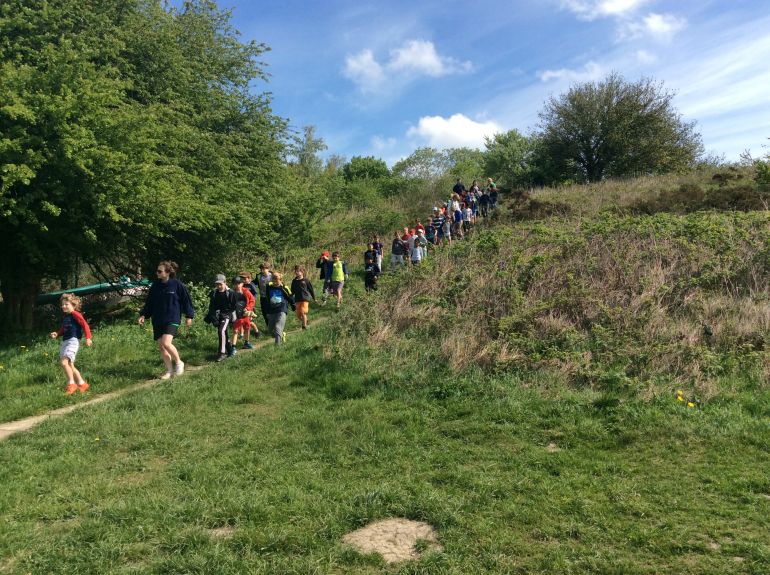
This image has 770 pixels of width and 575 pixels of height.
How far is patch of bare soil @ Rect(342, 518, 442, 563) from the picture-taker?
3.57m

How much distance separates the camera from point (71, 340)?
8.13m

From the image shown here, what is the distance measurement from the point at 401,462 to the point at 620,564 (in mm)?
2112

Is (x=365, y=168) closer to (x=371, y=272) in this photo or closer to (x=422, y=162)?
(x=422, y=162)

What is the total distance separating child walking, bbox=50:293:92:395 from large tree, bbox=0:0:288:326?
2488 millimetres

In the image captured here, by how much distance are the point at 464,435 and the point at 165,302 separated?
5339 mm

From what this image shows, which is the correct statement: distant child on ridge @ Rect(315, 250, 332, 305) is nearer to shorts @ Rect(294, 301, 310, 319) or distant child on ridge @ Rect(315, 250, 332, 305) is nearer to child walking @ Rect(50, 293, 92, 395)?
shorts @ Rect(294, 301, 310, 319)

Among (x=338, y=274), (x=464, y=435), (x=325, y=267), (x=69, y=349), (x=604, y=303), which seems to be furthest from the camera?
(x=325, y=267)

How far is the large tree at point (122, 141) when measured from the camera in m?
10.1

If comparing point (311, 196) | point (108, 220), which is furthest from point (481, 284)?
point (311, 196)

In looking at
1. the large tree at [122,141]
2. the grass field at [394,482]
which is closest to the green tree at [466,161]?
the large tree at [122,141]

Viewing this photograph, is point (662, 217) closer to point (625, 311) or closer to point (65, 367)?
point (625, 311)

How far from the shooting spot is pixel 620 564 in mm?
3258

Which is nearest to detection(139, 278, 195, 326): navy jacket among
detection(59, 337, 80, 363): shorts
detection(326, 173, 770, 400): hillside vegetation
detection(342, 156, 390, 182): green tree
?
detection(59, 337, 80, 363): shorts

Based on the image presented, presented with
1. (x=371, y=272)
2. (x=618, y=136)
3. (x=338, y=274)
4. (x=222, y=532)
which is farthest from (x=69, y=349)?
(x=618, y=136)
